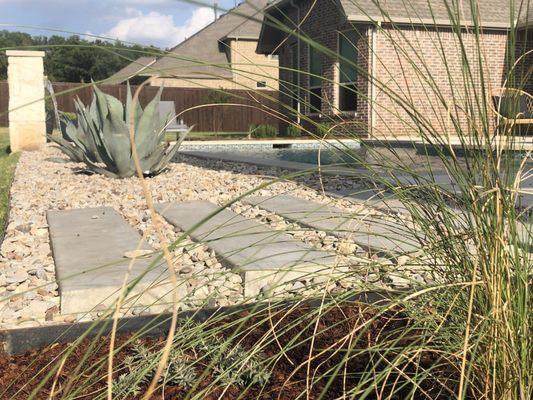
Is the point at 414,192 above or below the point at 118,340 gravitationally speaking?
above

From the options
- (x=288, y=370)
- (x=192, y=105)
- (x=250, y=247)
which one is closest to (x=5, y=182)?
(x=250, y=247)

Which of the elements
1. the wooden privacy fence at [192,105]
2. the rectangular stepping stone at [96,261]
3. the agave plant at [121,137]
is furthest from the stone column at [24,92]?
the wooden privacy fence at [192,105]

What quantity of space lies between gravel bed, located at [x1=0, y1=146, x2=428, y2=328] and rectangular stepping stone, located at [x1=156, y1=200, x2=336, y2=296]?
70 mm

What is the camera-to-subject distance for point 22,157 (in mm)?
10766

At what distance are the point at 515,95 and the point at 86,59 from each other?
43.4m

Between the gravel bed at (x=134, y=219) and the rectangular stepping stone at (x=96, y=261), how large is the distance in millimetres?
83

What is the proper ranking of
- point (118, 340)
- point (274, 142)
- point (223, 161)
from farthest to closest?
1. point (274, 142)
2. point (223, 161)
3. point (118, 340)

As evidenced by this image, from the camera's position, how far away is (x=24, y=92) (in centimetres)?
1233

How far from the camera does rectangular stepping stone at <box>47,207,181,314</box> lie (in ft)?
8.19

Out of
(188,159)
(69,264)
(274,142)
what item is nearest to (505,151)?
(69,264)

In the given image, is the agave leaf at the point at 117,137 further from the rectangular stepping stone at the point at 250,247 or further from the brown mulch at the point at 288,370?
the brown mulch at the point at 288,370

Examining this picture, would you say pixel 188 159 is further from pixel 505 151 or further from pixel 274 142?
pixel 505 151

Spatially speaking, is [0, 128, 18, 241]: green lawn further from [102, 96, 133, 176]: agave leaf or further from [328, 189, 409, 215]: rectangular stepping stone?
[328, 189, 409, 215]: rectangular stepping stone

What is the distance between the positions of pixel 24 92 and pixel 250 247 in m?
11.7
